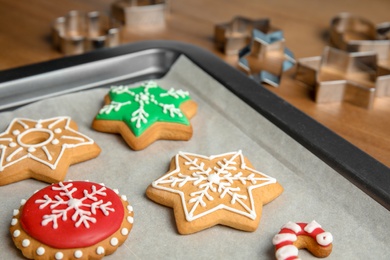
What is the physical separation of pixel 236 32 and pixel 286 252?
30.5 inches

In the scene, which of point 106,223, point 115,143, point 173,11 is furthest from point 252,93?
point 173,11

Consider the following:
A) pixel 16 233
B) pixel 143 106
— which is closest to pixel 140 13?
pixel 143 106

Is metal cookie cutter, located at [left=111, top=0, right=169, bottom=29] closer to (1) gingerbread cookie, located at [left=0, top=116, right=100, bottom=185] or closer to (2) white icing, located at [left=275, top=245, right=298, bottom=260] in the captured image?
(1) gingerbread cookie, located at [left=0, top=116, right=100, bottom=185]

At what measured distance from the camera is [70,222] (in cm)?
77

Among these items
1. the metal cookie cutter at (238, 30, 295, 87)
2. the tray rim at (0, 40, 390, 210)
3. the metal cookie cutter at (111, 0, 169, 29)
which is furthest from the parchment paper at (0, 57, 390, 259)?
the metal cookie cutter at (111, 0, 169, 29)

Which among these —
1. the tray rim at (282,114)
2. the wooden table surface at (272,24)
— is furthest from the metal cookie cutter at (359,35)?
the tray rim at (282,114)

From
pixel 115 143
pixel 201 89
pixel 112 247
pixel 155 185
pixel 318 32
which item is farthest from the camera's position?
pixel 318 32

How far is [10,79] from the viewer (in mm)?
1076

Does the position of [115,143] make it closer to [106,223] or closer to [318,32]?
[106,223]

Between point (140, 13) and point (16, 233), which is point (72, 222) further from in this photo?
point (140, 13)

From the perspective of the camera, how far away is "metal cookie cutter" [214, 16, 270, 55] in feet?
4.27

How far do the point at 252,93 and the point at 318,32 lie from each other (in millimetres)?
491

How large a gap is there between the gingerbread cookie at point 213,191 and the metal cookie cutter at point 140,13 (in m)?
0.61

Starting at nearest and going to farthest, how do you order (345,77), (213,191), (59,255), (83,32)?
(59,255)
(213,191)
(345,77)
(83,32)
